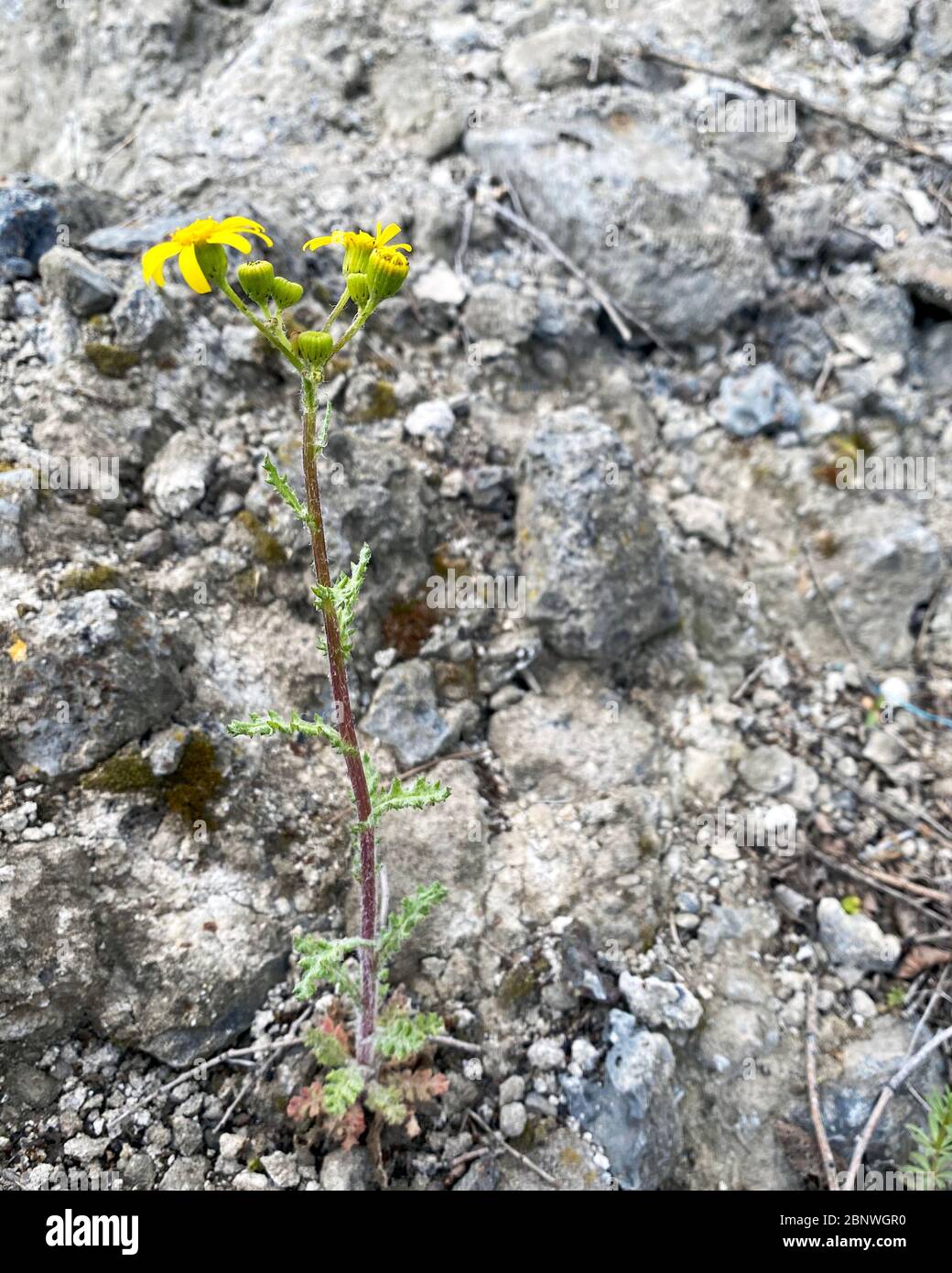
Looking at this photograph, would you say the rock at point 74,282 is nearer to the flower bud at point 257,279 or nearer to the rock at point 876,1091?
the flower bud at point 257,279

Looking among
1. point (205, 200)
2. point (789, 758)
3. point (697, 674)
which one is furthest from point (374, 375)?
point (789, 758)

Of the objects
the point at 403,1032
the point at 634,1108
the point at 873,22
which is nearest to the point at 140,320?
the point at 403,1032

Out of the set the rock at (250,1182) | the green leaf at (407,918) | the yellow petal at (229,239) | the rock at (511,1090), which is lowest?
the rock at (511,1090)

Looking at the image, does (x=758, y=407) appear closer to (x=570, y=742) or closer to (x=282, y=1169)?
(x=570, y=742)

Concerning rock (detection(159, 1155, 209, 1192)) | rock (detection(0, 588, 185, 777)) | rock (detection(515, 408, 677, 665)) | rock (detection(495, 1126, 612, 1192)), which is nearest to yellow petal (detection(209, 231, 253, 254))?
rock (detection(0, 588, 185, 777))

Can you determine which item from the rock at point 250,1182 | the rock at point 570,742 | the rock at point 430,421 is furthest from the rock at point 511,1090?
the rock at point 430,421

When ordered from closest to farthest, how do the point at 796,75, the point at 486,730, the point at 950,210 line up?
the point at 486,730
the point at 950,210
the point at 796,75

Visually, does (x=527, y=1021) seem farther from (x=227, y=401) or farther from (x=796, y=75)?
(x=796, y=75)

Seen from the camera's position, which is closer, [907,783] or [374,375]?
[907,783]
